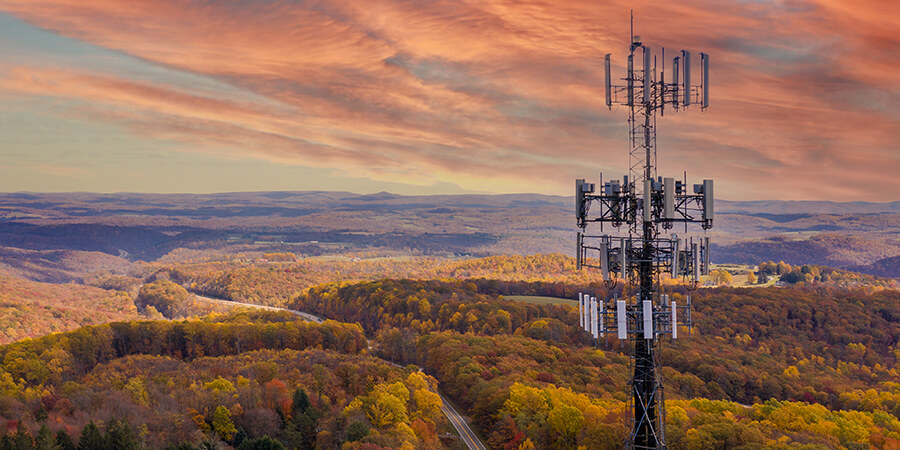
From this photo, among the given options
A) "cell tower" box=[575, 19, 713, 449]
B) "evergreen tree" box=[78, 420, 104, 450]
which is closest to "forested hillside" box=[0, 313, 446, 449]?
"evergreen tree" box=[78, 420, 104, 450]

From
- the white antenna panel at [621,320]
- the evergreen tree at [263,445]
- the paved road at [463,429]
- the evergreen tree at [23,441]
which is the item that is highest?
the white antenna panel at [621,320]

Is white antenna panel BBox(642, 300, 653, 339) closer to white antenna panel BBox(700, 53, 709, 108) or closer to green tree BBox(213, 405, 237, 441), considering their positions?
white antenna panel BBox(700, 53, 709, 108)

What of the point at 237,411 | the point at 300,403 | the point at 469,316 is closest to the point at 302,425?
the point at 300,403

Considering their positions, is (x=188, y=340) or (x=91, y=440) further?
(x=188, y=340)

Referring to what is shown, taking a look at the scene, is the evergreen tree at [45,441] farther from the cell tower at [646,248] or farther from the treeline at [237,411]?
the cell tower at [646,248]

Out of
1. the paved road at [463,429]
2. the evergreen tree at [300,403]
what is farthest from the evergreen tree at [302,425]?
the paved road at [463,429]

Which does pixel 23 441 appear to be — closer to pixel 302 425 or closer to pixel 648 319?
pixel 302 425

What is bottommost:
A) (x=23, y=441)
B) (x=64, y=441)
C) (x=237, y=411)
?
(x=237, y=411)

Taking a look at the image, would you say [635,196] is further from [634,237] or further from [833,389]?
[833,389]
